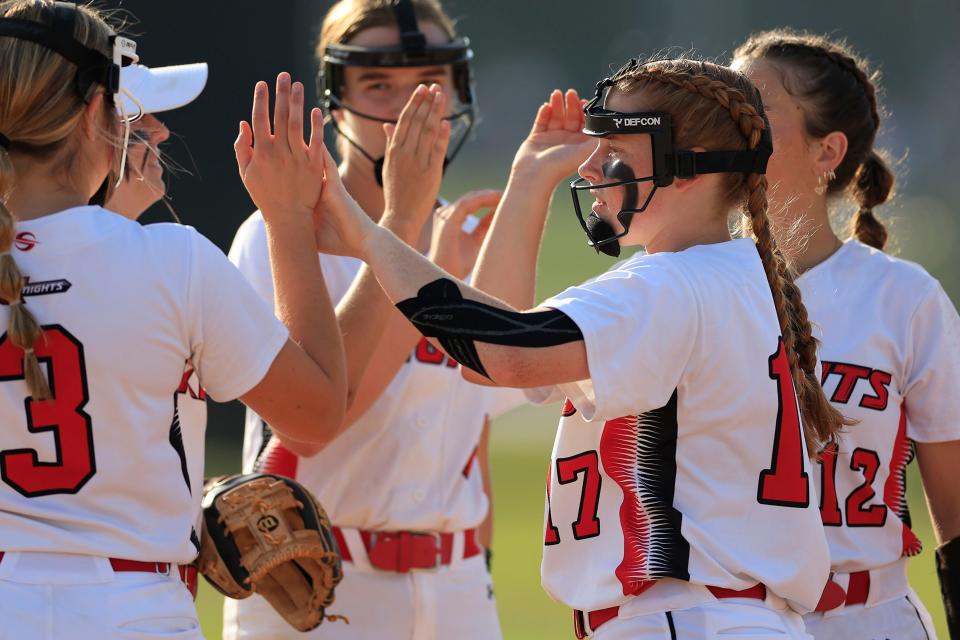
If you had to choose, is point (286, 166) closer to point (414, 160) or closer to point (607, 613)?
point (414, 160)

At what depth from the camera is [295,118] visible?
269 centimetres

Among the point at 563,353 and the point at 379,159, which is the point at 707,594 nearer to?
the point at 563,353

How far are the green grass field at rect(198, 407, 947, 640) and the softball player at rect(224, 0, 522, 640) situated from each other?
3.50 metres

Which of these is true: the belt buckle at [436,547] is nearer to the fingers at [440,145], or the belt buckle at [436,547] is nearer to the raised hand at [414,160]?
the raised hand at [414,160]

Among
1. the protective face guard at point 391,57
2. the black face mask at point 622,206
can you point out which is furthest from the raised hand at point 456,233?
the black face mask at point 622,206

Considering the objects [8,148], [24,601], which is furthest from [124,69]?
[24,601]

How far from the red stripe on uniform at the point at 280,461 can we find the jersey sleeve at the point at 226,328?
99 cm

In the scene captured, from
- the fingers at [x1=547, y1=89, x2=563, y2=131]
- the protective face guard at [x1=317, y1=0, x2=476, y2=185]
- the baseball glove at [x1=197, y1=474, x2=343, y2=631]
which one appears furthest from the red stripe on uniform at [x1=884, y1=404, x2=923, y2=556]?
the protective face guard at [x1=317, y1=0, x2=476, y2=185]

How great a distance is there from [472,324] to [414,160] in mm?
808

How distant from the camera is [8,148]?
2.34 meters

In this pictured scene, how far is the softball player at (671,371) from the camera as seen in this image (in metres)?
2.25

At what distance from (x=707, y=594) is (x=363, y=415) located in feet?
4.63

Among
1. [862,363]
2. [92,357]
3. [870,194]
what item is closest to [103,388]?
[92,357]

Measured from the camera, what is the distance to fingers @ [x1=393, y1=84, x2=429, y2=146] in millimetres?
2914
